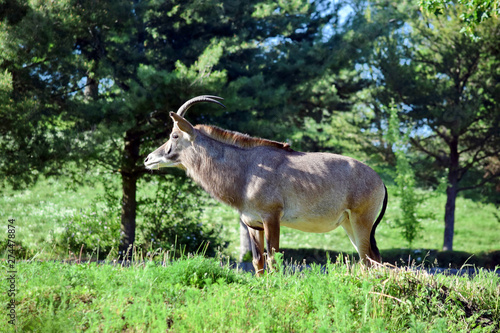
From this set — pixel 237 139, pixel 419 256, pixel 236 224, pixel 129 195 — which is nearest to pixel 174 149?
pixel 237 139

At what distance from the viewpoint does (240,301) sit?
4.41m

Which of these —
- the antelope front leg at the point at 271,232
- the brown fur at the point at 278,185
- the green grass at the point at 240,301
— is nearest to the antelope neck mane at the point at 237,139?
the brown fur at the point at 278,185

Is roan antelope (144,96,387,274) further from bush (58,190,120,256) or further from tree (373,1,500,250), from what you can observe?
tree (373,1,500,250)

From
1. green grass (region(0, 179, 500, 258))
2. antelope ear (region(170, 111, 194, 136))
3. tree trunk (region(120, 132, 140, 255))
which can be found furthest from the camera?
green grass (region(0, 179, 500, 258))

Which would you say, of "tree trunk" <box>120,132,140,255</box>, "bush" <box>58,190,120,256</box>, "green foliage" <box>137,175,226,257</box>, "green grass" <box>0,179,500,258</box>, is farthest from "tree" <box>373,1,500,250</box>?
"bush" <box>58,190,120,256</box>

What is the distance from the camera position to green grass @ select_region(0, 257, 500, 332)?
404cm

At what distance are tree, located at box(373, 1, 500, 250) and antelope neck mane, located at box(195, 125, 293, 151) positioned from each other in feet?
37.9

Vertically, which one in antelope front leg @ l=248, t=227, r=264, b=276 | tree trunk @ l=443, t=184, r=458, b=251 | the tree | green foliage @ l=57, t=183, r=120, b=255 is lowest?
green foliage @ l=57, t=183, r=120, b=255

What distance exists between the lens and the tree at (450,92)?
16.8m

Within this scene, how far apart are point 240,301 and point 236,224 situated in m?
16.0

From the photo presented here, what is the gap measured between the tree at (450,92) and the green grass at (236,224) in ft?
6.35

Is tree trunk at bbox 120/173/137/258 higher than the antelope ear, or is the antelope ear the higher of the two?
the antelope ear

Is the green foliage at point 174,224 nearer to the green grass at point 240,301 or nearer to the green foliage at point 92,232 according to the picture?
the green foliage at point 92,232

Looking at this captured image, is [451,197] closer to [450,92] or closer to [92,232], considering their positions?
[450,92]
